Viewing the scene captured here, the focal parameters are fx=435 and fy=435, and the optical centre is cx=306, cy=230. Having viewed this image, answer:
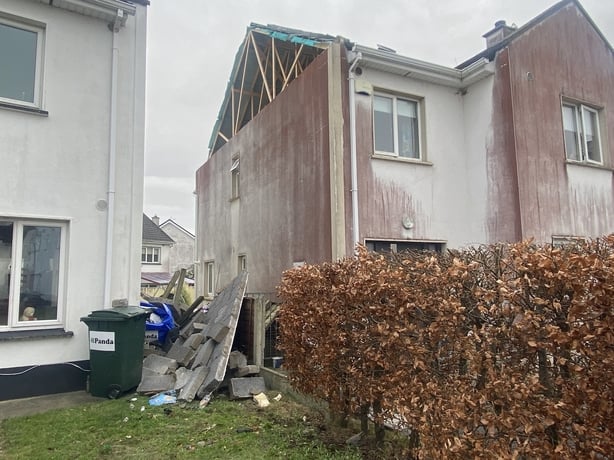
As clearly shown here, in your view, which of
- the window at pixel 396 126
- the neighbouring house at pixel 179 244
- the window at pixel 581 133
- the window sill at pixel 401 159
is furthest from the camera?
the neighbouring house at pixel 179 244

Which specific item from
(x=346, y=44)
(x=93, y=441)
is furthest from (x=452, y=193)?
(x=93, y=441)

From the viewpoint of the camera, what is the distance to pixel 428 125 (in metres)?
9.82

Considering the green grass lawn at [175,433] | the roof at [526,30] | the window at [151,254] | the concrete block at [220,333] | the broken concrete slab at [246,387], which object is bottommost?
the green grass lawn at [175,433]

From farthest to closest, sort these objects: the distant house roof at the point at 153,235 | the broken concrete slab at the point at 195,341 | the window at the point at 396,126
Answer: the distant house roof at the point at 153,235 → the window at the point at 396,126 → the broken concrete slab at the point at 195,341

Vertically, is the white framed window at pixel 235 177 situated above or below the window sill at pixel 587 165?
above

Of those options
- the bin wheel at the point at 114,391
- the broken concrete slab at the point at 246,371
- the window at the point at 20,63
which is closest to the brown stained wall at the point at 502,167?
the broken concrete slab at the point at 246,371

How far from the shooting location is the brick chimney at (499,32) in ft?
36.1

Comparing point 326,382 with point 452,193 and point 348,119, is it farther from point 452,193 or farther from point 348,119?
point 452,193

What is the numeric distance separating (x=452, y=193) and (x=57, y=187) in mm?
7894

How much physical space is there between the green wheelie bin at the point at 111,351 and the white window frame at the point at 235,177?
842 cm

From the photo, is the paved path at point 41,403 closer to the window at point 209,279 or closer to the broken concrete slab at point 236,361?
the broken concrete slab at point 236,361

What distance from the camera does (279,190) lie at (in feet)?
36.9

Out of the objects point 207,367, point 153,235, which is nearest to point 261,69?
point 207,367

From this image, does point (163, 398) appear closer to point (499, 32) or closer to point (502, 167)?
point (502, 167)
